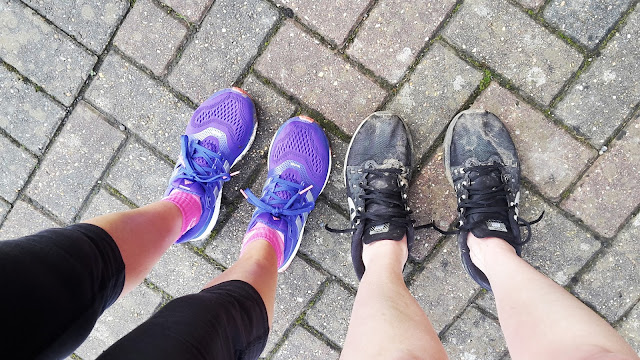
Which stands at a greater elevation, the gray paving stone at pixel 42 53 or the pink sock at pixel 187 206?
the gray paving stone at pixel 42 53

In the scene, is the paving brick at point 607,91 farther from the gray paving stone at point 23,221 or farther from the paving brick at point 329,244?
the gray paving stone at point 23,221

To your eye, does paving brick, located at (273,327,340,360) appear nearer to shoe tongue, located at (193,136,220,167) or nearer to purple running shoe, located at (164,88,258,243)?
purple running shoe, located at (164,88,258,243)

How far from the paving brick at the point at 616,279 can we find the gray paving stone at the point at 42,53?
2.58m

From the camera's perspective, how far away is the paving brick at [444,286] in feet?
6.79

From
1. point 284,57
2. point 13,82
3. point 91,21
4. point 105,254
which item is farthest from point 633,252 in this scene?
point 13,82

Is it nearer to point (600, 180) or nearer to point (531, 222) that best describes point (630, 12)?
point (600, 180)

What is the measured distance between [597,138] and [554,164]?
0.21 m

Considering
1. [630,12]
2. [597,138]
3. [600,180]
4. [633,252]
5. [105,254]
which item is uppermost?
[630,12]

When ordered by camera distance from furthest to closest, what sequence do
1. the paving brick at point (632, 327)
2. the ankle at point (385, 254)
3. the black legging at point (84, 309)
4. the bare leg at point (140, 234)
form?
the paving brick at point (632, 327) < the ankle at point (385, 254) < the bare leg at point (140, 234) < the black legging at point (84, 309)

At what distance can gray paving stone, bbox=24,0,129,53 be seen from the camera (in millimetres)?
2068

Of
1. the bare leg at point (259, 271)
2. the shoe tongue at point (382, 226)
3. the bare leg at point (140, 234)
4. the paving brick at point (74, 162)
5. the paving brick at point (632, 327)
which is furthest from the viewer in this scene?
the paving brick at point (74, 162)

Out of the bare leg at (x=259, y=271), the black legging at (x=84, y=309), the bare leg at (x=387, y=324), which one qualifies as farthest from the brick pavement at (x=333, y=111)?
the black legging at (x=84, y=309)

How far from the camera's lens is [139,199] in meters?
2.16

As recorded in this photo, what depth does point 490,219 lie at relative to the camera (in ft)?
6.18
